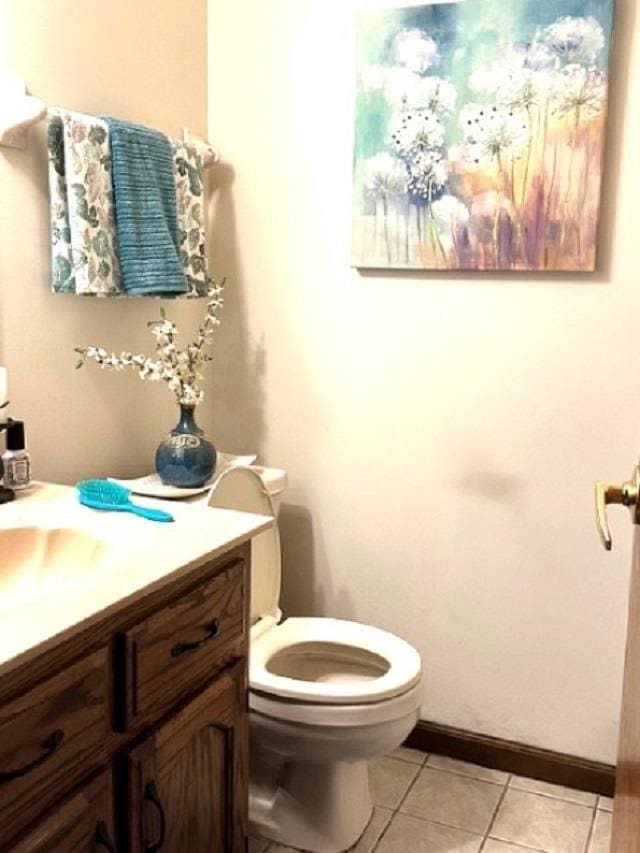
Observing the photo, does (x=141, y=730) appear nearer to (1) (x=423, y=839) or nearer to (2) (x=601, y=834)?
(1) (x=423, y=839)

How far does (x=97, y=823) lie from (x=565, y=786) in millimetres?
1378

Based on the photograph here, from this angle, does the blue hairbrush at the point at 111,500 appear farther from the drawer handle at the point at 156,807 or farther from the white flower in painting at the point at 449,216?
the white flower in painting at the point at 449,216

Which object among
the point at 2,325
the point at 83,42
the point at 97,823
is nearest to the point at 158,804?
the point at 97,823

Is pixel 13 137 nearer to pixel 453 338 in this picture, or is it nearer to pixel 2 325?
pixel 2 325

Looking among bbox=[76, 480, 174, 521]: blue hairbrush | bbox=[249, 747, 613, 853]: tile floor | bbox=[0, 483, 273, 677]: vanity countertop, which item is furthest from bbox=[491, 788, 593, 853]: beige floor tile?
bbox=[76, 480, 174, 521]: blue hairbrush

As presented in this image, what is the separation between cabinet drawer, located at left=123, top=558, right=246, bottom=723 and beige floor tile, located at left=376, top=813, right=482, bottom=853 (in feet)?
2.43

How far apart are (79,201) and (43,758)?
42.2 inches

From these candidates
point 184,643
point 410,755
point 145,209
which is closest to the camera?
point 184,643

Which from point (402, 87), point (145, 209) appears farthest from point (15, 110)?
Result: point (402, 87)

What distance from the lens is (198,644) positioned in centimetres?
137

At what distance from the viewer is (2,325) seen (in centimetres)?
165

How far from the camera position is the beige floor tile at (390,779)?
2086 mm

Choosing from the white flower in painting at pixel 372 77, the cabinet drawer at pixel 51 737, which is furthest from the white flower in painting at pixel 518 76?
the cabinet drawer at pixel 51 737

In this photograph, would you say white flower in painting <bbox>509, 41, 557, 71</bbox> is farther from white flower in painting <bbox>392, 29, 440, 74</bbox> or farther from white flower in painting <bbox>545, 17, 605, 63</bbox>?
white flower in painting <bbox>392, 29, 440, 74</bbox>
